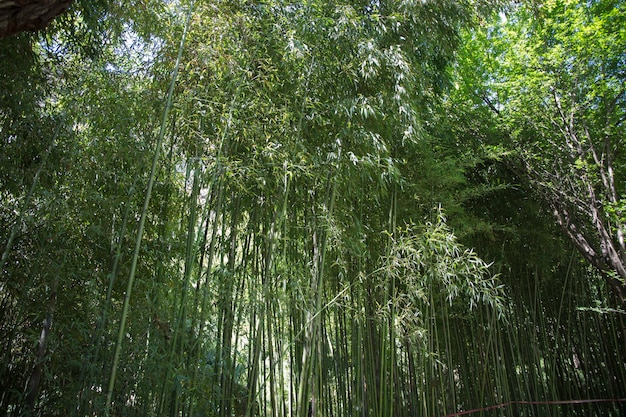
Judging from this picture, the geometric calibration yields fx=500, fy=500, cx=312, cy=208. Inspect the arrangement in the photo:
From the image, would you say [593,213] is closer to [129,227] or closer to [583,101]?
[583,101]

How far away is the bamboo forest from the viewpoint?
2686 millimetres

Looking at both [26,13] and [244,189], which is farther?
[244,189]

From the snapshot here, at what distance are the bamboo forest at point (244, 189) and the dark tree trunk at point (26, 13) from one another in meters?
0.01

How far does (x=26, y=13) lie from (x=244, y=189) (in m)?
1.52

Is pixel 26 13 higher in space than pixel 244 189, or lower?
lower

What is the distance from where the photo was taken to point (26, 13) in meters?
1.48

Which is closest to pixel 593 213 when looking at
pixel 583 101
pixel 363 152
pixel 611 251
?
pixel 611 251

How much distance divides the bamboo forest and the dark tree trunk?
0.04ft

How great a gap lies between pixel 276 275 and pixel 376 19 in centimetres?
188

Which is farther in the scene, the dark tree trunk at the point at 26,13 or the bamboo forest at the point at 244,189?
the bamboo forest at the point at 244,189

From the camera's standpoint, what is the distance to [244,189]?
286 cm

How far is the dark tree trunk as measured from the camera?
141cm

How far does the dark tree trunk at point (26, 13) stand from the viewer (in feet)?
4.64

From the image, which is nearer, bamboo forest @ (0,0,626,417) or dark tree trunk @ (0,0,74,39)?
dark tree trunk @ (0,0,74,39)
